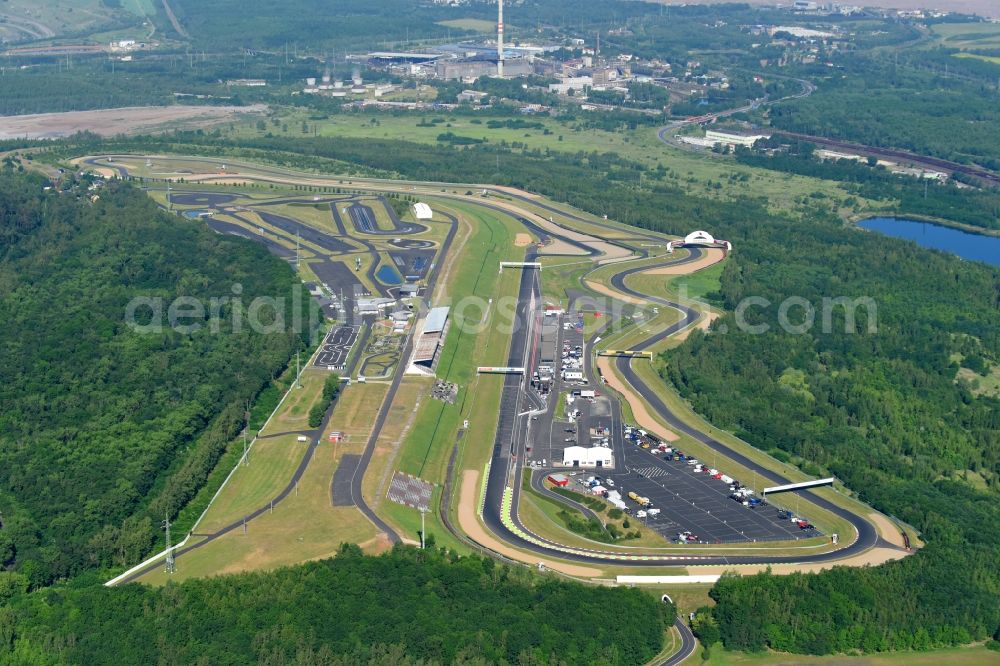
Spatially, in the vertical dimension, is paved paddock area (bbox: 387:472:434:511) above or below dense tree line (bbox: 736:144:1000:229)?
above

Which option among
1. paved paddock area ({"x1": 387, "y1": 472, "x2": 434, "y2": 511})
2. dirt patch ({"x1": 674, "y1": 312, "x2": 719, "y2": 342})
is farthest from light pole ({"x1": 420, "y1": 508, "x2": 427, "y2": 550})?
dirt patch ({"x1": 674, "y1": 312, "x2": 719, "y2": 342})

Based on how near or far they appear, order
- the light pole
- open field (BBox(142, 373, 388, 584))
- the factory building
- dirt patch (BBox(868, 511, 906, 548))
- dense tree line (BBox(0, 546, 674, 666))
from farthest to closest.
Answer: the factory building → dirt patch (BBox(868, 511, 906, 548)) → the light pole → open field (BBox(142, 373, 388, 584)) → dense tree line (BBox(0, 546, 674, 666))

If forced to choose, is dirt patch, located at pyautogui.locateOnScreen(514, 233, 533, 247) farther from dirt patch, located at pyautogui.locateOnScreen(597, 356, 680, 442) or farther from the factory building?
dirt patch, located at pyautogui.locateOnScreen(597, 356, 680, 442)

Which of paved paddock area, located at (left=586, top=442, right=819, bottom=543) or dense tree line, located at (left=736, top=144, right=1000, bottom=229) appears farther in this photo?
dense tree line, located at (left=736, top=144, right=1000, bottom=229)

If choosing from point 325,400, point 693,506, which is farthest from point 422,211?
point 693,506

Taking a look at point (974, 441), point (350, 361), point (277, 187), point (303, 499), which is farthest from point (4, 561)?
point (277, 187)

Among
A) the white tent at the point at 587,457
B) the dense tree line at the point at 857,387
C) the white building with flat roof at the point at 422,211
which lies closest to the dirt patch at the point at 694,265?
the dense tree line at the point at 857,387

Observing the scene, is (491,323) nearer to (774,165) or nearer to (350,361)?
(350,361)
